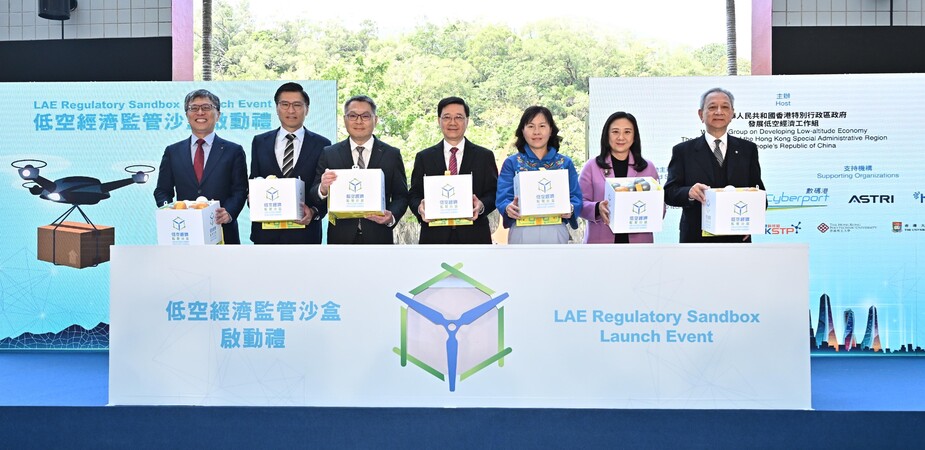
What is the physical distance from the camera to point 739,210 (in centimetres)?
354

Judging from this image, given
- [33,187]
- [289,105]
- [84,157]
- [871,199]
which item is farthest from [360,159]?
[871,199]

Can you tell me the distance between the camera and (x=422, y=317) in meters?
3.07

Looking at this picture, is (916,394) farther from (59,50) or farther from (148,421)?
(59,50)

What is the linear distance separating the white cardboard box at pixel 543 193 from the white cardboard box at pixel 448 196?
247 mm

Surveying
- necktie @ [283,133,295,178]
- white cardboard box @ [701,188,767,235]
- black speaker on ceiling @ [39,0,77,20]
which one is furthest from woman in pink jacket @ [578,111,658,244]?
black speaker on ceiling @ [39,0,77,20]

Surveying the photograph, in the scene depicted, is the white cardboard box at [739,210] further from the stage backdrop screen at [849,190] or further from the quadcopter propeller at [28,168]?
the quadcopter propeller at [28,168]

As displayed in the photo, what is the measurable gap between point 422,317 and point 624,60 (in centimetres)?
1670

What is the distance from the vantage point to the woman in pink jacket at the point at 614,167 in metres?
4.07

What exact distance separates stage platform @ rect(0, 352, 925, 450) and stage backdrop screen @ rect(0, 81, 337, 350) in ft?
6.58

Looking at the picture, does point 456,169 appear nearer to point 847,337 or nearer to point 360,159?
point 360,159

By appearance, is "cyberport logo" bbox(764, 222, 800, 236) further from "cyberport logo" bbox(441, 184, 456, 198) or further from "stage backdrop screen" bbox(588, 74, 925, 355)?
"cyberport logo" bbox(441, 184, 456, 198)

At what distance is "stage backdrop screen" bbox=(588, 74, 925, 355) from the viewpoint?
16.6 feet

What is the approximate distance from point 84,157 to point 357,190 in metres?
2.46

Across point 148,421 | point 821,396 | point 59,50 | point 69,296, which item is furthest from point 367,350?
point 59,50
